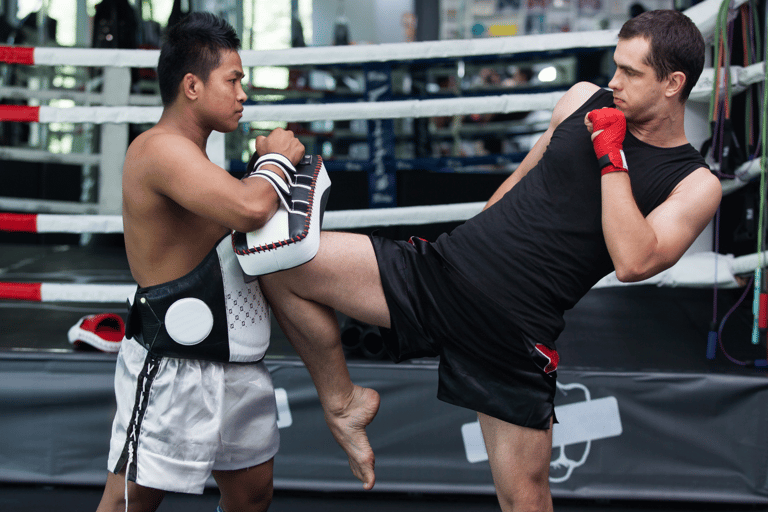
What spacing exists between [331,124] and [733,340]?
4.62 metres

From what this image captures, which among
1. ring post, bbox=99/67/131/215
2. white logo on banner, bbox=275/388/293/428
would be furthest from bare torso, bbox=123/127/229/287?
ring post, bbox=99/67/131/215

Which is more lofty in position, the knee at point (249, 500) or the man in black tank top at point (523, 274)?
the man in black tank top at point (523, 274)

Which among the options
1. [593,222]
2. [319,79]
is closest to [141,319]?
[593,222]

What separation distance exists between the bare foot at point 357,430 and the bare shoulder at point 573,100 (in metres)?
0.67

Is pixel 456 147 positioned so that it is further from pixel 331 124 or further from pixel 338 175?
pixel 331 124

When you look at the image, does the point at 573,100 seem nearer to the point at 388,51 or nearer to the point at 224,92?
the point at 224,92

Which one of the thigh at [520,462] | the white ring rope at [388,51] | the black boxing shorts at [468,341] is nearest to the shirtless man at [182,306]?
the black boxing shorts at [468,341]

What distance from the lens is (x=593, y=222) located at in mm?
1069

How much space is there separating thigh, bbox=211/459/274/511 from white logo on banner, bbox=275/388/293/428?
20.4 inches

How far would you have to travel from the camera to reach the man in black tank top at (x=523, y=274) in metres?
1.06

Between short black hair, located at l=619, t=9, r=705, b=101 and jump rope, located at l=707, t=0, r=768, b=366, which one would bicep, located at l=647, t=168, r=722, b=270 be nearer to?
short black hair, located at l=619, t=9, r=705, b=101

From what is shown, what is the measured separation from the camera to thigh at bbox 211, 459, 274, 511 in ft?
4.01

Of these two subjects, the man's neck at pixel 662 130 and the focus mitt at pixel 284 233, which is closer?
the focus mitt at pixel 284 233

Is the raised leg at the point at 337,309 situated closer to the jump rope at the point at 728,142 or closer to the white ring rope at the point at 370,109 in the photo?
the white ring rope at the point at 370,109
